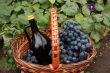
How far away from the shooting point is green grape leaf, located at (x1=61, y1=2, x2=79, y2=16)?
247cm

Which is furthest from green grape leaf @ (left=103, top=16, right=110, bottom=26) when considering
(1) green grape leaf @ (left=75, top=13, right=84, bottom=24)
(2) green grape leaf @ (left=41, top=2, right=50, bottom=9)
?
(2) green grape leaf @ (left=41, top=2, right=50, bottom=9)

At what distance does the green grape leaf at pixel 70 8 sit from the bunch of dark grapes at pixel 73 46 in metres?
0.30

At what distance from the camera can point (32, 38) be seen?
2.15 metres

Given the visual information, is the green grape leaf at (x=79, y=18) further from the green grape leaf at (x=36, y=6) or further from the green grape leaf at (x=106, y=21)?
the green grape leaf at (x=36, y=6)

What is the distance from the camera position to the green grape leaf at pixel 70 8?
A: 2.47 meters

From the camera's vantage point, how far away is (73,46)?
6.98 feet

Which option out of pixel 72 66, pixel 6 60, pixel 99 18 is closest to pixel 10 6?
pixel 6 60

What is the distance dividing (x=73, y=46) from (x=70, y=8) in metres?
0.46

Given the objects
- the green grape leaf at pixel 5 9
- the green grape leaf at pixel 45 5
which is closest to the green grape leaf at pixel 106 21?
the green grape leaf at pixel 45 5

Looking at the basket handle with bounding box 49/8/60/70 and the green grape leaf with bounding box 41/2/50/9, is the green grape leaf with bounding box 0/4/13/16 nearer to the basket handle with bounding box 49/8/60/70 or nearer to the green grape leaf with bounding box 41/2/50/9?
the green grape leaf with bounding box 41/2/50/9

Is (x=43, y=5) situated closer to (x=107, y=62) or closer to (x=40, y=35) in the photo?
(x=40, y=35)

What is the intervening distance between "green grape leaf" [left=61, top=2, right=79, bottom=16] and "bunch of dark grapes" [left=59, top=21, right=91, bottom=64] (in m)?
0.30

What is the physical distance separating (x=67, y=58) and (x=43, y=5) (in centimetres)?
67

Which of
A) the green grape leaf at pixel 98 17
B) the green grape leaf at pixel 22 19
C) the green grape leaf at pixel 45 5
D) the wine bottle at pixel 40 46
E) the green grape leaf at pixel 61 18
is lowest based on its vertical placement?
the wine bottle at pixel 40 46
